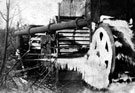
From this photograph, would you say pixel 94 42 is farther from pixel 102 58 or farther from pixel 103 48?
pixel 102 58

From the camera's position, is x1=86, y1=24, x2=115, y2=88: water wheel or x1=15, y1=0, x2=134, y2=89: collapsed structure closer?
x1=86, y1=24, x2=115, y2=88: water wheel

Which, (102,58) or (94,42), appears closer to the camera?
(102,58)

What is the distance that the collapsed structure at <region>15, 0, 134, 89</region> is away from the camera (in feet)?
16.6

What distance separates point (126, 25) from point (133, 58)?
132 cm

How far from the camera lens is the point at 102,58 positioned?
17.6 ft

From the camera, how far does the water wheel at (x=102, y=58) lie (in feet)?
15.9

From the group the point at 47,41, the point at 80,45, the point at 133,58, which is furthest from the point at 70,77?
the point at 133,58

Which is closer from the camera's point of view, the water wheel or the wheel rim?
the water wheel

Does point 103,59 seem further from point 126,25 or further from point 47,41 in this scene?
point 47,41

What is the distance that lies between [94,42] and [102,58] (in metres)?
0.84

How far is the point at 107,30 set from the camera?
5.32 m

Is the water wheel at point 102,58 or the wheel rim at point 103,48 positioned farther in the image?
the wheel rim at point 103,48

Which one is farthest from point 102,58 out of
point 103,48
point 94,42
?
point 94,42

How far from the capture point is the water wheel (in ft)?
15.9
